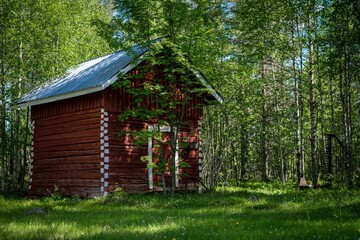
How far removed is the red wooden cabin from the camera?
56.4 ft

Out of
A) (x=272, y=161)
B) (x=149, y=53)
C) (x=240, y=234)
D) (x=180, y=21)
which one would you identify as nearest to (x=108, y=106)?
(x=149, y=53)

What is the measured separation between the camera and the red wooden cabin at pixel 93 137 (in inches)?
677

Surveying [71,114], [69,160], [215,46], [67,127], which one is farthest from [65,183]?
[215,46]

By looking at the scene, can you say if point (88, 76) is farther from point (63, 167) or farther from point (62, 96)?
point (63, 167)

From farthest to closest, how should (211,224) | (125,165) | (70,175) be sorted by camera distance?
(70,175) → (125,165) → (211,224)

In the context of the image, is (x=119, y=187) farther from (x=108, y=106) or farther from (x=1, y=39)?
(x=1, y=39)

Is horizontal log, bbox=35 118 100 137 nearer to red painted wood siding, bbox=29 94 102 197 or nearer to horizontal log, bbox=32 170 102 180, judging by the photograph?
red painted wood siding, bbox=29 94 102 197

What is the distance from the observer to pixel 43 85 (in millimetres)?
22406

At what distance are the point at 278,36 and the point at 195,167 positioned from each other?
9.20 metres

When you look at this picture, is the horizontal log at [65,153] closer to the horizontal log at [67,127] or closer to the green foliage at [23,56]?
the horizontal log at [67,127]

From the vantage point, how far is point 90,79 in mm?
18141

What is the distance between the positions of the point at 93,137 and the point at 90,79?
8.63 ft

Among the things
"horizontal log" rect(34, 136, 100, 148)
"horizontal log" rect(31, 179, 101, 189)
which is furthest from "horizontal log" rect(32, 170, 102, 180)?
"horizontal log" rect(34, 136, 100, 148)

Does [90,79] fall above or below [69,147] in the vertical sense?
above
